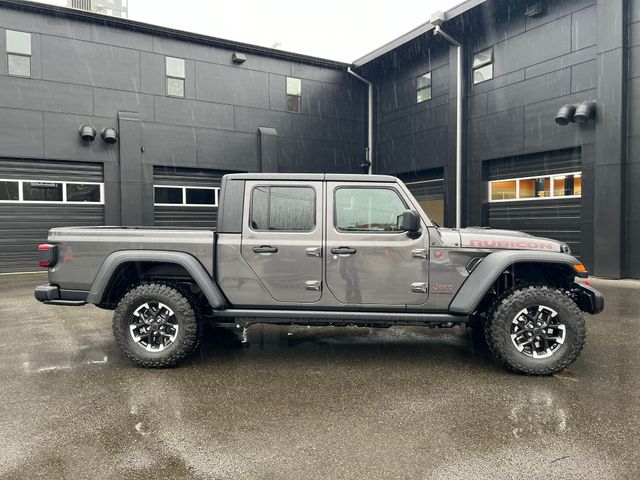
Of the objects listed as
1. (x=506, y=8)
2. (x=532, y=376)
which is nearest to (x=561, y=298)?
(x=532, y=376)

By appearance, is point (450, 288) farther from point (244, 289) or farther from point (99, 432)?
point (99, 432)

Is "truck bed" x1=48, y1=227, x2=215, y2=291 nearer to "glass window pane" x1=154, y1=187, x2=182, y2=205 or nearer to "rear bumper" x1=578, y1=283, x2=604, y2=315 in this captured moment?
"rear bumper" x1=578, y1=283, x2=604, y2=315

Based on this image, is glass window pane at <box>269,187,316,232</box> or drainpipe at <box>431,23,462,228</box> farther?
drainpipe at <box>431,23,462,228</box>

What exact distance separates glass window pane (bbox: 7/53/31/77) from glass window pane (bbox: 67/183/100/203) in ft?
10.9

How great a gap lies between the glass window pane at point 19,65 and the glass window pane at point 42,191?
313 cm

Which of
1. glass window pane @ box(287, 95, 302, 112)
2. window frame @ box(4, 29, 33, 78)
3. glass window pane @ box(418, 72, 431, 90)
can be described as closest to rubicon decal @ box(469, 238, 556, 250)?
glass window pane @ box(418, 72, 431, 90)

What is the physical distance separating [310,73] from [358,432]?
16034mm

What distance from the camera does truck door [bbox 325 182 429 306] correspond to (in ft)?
14.6

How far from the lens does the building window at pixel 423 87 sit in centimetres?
1563

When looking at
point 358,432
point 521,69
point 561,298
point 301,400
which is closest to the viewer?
point 358,432

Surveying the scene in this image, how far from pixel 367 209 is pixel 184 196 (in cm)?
1197

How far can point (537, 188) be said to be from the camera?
12531 mm

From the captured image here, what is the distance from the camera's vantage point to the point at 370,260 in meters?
4.46

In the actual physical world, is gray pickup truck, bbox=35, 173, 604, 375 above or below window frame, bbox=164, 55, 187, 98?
below
